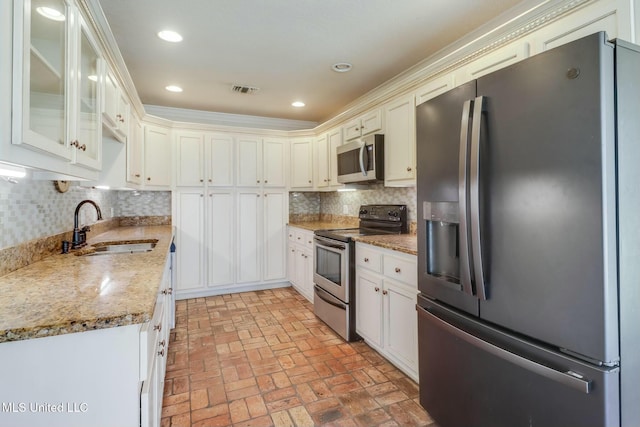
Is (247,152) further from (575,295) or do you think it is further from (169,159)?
(575,295)

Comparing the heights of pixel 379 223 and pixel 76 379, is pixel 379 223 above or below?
above

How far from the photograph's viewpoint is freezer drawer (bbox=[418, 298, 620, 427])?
1.07m

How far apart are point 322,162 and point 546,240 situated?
10.8 feet

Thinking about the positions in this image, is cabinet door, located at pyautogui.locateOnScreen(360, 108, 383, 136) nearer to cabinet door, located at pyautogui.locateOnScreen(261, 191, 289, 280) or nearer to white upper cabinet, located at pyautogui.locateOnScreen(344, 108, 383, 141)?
white upper cabinet, located at pyautogui.locateOnScreen(344, 108, 383, 141)

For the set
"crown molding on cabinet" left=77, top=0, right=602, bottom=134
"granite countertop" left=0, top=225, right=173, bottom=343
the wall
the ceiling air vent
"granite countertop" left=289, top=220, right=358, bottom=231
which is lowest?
"granite countertop" left=0, top=225, right=173, bottom=343

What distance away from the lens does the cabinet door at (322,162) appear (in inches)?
163

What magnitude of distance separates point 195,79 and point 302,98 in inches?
48.5

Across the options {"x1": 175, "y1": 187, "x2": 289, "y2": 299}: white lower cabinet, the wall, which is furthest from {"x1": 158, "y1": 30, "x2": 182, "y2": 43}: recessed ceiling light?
{"x1": 175, "y1": 187, "x2": 289, "y2": 299}: white lower cabinet

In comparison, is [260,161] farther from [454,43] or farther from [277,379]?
[277,379]

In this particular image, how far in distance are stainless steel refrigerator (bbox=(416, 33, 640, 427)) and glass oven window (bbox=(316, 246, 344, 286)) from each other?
144 centimetres

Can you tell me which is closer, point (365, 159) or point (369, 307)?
point (369, 307)

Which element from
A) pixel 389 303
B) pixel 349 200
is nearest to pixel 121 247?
pixel 389 303

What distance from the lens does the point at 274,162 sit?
178 inches

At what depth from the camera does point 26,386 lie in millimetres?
930
